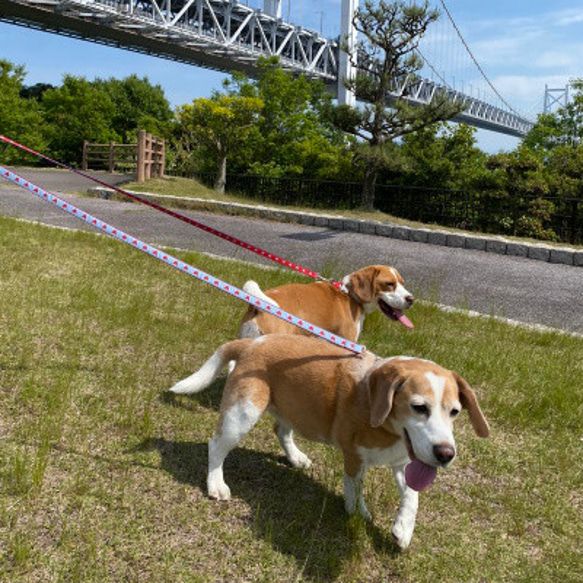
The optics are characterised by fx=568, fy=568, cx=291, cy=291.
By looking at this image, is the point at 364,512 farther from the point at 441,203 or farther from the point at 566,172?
the point at 566,172

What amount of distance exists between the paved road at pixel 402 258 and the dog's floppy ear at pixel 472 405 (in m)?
4.02

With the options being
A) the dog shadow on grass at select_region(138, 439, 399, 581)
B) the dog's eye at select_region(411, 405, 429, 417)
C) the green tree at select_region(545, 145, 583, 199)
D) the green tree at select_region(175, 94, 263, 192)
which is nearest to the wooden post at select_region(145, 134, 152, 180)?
the green tree at select_region(175, 94, 263, 192)

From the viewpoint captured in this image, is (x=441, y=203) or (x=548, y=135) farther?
(x=548, y=135)

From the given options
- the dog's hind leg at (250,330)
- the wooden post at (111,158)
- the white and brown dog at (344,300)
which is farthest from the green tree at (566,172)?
the wooden post at (111,158)

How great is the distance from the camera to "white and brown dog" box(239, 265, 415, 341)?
12.5 ft

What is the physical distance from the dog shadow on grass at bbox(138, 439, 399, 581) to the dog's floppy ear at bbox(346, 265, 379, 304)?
164 centimetres

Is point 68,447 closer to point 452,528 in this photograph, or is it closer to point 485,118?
point 452,528

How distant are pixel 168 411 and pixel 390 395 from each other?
62.9 inches

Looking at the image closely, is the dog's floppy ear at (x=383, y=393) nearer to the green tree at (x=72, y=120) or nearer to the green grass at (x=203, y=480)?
the green grass at (x=203, y=480)

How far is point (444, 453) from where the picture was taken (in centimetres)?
189

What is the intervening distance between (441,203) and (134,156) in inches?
590

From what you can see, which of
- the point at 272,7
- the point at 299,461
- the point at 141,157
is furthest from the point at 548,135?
the point at 272,7

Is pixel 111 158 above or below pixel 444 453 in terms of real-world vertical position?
above

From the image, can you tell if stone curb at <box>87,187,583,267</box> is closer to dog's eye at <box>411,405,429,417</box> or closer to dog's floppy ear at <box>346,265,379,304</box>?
dog's floppy ear at <box>346,265,379,304</box>
